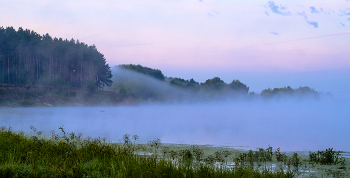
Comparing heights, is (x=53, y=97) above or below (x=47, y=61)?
below

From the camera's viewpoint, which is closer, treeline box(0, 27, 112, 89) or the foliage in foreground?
the foliage in foreground

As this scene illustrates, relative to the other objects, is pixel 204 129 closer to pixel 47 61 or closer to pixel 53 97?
pixel 53 97

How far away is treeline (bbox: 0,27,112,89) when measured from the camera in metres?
52.1

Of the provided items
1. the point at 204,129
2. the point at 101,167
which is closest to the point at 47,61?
the point at 204,129

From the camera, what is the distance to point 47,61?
60.1 meters

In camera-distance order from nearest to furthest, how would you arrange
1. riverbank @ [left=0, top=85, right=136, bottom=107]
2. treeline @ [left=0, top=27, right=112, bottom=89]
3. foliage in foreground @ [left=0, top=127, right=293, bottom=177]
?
foliage in foreground @ [left=0, top=127, right=293, bottom=177] < riverbank @ [left=0, top=85, right=136, bottom=107] < treeline @ [left=0, top=27, right=112, bottom=89]

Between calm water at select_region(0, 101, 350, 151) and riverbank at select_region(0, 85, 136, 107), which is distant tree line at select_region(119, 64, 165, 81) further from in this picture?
calm water at select_region(0, 101, 350, 151)

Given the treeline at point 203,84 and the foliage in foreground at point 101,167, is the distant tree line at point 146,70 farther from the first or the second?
the foliage in foreground at point 101,167

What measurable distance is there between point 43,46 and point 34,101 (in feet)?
45.8

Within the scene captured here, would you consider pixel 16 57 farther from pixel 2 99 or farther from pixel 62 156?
pixel 62 156

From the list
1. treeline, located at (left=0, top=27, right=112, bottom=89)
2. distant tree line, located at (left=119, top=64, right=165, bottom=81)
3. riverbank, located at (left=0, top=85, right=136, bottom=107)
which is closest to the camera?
riverbank, located at (left=0, top=85, right=136, bottom=107)

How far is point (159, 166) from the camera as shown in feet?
19.0

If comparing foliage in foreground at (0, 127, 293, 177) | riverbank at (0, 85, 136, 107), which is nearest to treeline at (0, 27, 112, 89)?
riverbank at (0, 85, 136, 107)

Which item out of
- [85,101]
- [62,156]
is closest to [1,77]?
[85,101]
